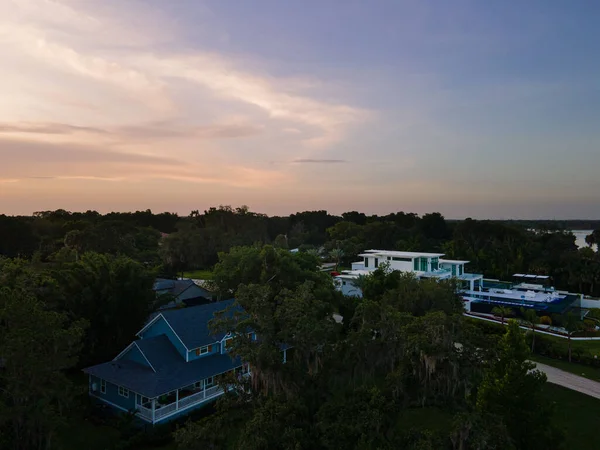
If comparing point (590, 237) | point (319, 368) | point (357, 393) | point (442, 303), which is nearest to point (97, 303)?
point (319, 368)

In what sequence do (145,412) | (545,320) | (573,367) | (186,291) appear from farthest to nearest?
1. (186,291)
2. (545,320)
3. (573,367)
4. (145,412)

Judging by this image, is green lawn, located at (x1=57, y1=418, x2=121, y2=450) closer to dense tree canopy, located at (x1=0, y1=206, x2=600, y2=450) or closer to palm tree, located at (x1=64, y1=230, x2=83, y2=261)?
dense tree canopy, located at (x1=0, y1=206, x2=600, y2=450)

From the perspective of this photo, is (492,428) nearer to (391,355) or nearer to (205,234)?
(391,355)

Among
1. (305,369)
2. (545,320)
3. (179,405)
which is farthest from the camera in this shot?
(545,320)

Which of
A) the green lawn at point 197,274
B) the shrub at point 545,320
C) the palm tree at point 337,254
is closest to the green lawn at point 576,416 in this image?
the shrub at point 545,320

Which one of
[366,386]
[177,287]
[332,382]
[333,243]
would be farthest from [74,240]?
[366,386]

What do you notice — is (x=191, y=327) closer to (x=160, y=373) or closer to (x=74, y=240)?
(x=160, y=373)

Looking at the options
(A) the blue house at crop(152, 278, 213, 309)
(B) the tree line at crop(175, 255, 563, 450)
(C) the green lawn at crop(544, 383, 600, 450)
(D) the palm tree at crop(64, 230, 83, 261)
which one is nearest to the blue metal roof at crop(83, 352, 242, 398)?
(B) the tree line at crop(175, 255, 563, 450)
